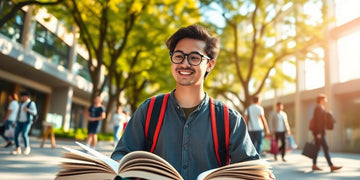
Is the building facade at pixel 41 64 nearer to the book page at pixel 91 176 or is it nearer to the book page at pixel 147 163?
the book page at pixel 91 176

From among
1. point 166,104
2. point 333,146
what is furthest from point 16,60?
point 333,146

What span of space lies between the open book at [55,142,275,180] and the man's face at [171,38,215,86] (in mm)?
582

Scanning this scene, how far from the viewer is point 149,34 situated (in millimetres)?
16391

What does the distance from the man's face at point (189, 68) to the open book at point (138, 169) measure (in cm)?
58

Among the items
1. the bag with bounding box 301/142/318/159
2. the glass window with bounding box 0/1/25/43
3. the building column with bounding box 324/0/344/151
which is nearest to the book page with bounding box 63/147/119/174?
the bag with bounding box 301/142/318/159

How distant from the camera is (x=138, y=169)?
1.20 meters

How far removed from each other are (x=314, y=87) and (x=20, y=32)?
60.4ft

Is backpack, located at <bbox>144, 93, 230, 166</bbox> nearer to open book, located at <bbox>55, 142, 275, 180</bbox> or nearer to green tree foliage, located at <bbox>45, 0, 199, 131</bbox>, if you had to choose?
open book, located at <bbox>55, 142, 275, 180</bbox>

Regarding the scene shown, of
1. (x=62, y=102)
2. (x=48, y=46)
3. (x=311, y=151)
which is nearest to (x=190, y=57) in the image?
(x=311, y=151)

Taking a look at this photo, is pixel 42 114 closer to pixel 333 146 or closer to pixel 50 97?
pixel 50 97

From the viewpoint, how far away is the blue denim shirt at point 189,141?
1644mm

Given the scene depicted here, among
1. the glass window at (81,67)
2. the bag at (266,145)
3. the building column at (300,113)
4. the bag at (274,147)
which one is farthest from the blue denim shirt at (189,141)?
the glass window at (81,67)

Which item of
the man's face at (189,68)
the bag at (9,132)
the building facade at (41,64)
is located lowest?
the bag at (9,132)

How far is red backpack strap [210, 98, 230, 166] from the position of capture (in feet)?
5.47
